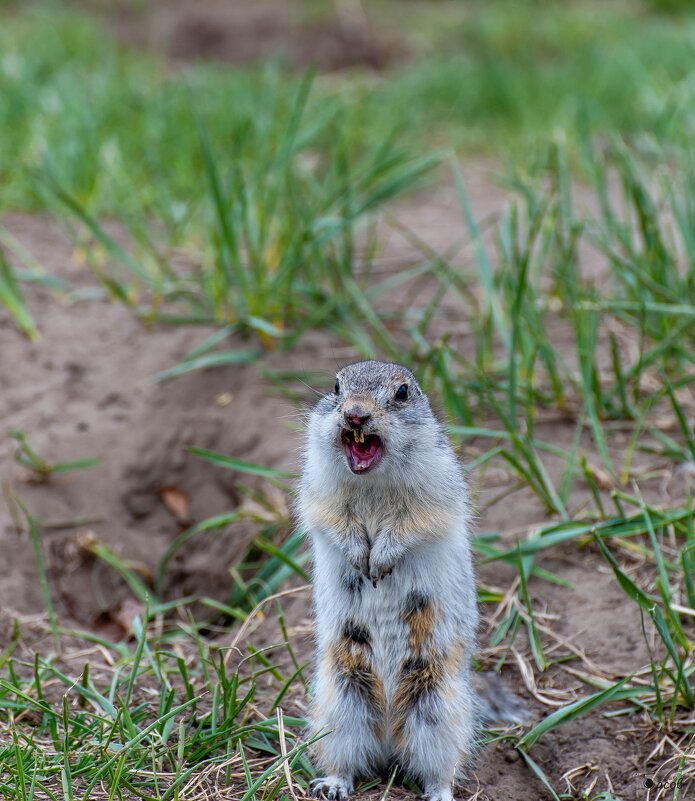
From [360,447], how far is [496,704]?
2.82 ft

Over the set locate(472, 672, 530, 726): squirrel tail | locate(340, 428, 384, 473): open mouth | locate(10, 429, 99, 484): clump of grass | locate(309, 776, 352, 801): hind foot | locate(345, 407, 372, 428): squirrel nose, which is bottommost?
locate(472, 672, 530, 726): squirrel tail

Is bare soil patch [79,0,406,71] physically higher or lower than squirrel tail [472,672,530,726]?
higher

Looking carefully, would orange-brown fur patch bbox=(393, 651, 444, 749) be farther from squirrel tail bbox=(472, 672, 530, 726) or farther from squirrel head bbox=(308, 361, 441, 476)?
squirrel head bbox=(308, 361, 441, 476)

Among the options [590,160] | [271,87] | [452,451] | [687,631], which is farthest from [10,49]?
[687,631]

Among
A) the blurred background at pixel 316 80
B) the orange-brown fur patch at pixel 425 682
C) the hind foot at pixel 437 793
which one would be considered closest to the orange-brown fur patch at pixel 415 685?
the orange-brown fur patch at pixel 425 682

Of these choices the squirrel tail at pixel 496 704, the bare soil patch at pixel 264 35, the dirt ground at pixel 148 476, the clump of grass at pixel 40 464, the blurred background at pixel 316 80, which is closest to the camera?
the squirrel tail at pixel 496 704

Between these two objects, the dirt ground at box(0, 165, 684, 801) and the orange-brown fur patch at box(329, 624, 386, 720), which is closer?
the orange-brown fur patch at box(329, 624, 386, 720)

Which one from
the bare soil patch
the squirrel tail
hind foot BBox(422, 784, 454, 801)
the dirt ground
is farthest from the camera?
the bare soil patch

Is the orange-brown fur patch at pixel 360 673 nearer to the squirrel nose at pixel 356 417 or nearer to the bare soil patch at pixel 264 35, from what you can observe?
the squirrel nose at pixel 356 417

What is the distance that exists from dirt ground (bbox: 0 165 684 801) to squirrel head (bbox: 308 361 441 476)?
0.78 metres

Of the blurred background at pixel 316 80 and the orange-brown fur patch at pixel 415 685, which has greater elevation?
the blurred background at pixel 316 80

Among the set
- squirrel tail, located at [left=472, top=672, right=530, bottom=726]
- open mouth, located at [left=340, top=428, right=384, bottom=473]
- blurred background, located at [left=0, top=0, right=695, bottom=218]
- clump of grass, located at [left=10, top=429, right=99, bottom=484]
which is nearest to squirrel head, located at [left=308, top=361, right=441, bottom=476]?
open mouth, located at [left=340, top=428, right=384, bottom=473]

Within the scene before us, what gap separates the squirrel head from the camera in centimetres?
270

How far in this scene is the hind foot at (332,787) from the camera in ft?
8.59
